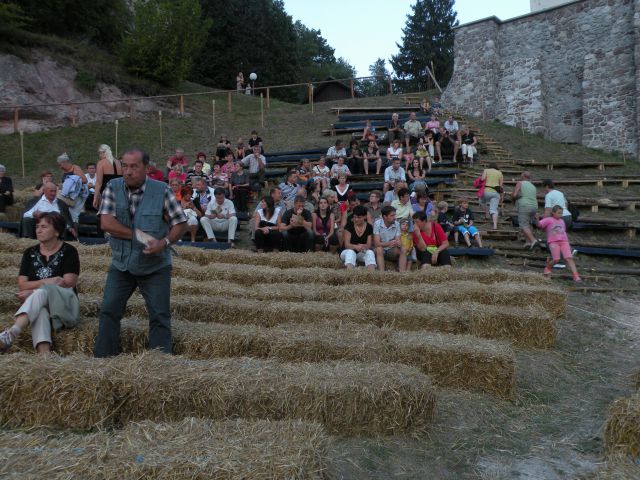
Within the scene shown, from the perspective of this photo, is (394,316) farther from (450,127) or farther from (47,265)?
(450,127)

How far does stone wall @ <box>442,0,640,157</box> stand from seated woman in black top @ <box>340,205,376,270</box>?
1384 cm

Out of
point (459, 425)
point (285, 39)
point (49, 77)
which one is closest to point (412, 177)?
point (459, 425)

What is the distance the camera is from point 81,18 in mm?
26578

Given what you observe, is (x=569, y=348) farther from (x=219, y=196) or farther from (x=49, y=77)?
(x=49, y=77)

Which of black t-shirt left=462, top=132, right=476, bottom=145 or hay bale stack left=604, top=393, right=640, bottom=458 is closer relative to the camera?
hay bale stack left=604, top=393, right=640, bottom=458

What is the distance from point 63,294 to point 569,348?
492 centimetres

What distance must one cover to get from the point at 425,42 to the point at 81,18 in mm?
26635

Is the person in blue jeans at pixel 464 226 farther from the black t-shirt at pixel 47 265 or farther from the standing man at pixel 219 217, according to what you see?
the black t-shirt at pixel 47 265

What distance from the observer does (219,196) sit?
1041 cm

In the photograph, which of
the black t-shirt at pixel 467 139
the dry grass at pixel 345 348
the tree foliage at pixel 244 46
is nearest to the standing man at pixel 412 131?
the black t-shirt at pixel 467 139

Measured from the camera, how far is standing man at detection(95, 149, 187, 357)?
452cm

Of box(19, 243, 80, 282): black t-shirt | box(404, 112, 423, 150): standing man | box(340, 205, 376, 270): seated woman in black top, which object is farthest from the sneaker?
box(404, 112, 423, 150): standing man

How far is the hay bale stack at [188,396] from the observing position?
12.6ft

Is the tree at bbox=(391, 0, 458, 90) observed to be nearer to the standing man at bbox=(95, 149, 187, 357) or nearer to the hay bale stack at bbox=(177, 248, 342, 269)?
the hay bale stack at bbox=(177, 248, 342, 269)
